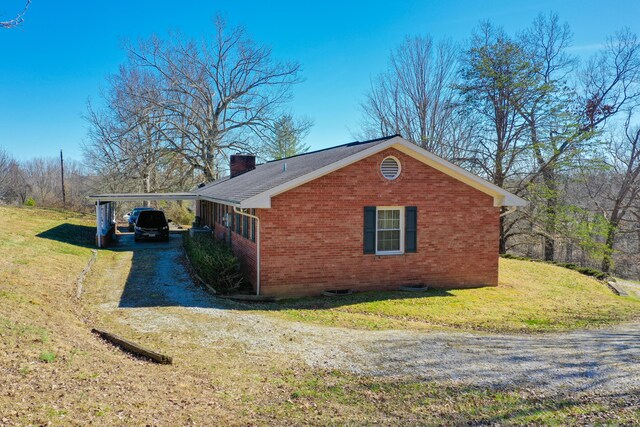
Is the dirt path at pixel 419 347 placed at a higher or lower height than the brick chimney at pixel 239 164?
lower

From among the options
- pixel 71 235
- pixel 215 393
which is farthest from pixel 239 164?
pixel 215 393

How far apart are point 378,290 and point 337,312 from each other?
106 inches

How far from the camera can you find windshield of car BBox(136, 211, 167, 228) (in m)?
24.1

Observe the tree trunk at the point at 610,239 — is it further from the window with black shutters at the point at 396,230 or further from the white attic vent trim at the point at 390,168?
the white attic vent trim at the point at 390,168

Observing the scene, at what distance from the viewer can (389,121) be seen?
111 ft

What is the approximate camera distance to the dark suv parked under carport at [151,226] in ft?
78.9

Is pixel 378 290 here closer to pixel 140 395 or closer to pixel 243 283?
pixel 243 283

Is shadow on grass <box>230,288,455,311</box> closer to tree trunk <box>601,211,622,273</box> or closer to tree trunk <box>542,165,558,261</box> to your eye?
tree trunk <box>542,165,558,261</box>

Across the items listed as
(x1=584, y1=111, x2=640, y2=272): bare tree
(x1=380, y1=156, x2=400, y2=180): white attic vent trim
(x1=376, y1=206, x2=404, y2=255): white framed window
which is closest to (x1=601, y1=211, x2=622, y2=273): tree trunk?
(x1=584, y1=111, x2=640, y2=272): bare tree

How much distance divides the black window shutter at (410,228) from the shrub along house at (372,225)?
0.03m

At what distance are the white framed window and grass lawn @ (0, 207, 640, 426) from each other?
6847 mm

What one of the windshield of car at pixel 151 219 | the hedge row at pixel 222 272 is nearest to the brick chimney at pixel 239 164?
the windshield of car at pixel 151 219

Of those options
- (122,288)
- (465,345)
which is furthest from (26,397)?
(122,288)

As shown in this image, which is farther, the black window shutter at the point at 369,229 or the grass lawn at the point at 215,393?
the black window shutter at the point at 369,229
